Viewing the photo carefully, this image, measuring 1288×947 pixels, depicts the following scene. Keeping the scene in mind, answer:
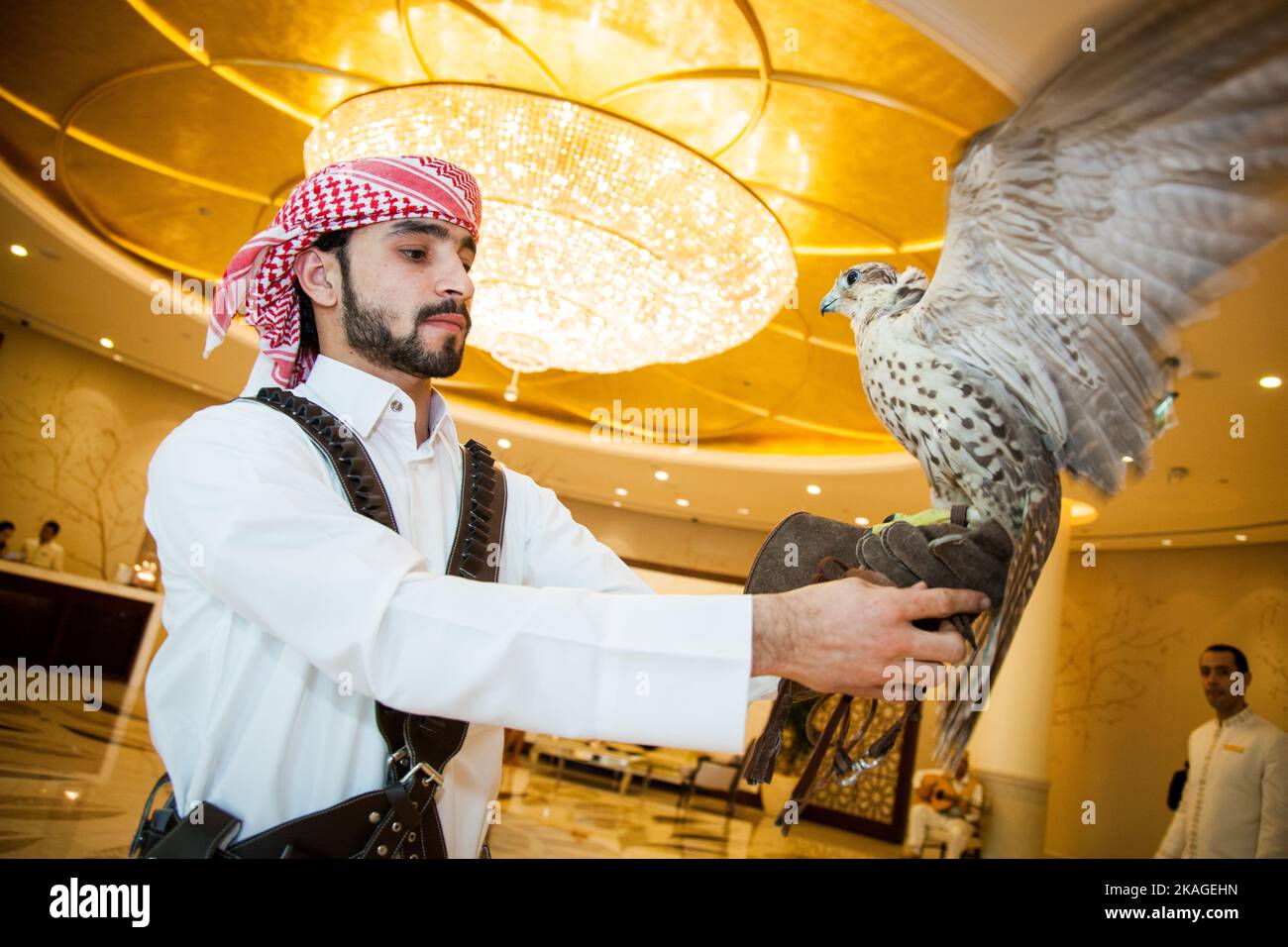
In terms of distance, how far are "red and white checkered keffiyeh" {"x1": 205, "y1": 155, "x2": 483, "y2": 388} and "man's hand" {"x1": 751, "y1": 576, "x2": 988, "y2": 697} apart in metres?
0.81

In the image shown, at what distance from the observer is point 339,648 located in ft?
2.77

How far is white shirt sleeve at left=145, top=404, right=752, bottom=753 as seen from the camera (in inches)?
32.9

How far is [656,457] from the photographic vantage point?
965 centimetres

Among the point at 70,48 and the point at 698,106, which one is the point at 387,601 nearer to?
the point at 698,106

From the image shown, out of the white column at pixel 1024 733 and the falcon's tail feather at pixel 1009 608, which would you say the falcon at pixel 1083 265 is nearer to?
the falcon's tail feather at pixel 1009 608

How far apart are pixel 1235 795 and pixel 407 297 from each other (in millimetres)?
4989

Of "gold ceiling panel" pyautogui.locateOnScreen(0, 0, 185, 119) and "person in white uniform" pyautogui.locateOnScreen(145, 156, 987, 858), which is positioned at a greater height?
"gold ceiling panel" pyautogui.locateOnScreen(0, 0, 185, 119)

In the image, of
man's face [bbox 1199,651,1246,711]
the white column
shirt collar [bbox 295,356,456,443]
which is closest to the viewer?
shirt collar [bbox 295,356,456,443]

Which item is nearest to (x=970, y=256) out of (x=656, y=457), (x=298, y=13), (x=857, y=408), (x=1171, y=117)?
(x=1171, y=117)

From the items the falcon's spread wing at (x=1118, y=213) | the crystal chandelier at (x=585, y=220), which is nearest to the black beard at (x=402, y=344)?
the falcon's spread wing at (x=1118, y=213)

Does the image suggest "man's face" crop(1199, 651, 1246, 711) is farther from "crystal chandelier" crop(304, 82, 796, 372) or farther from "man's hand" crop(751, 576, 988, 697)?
"man's hand" crop(751, 576, 988, 697)
